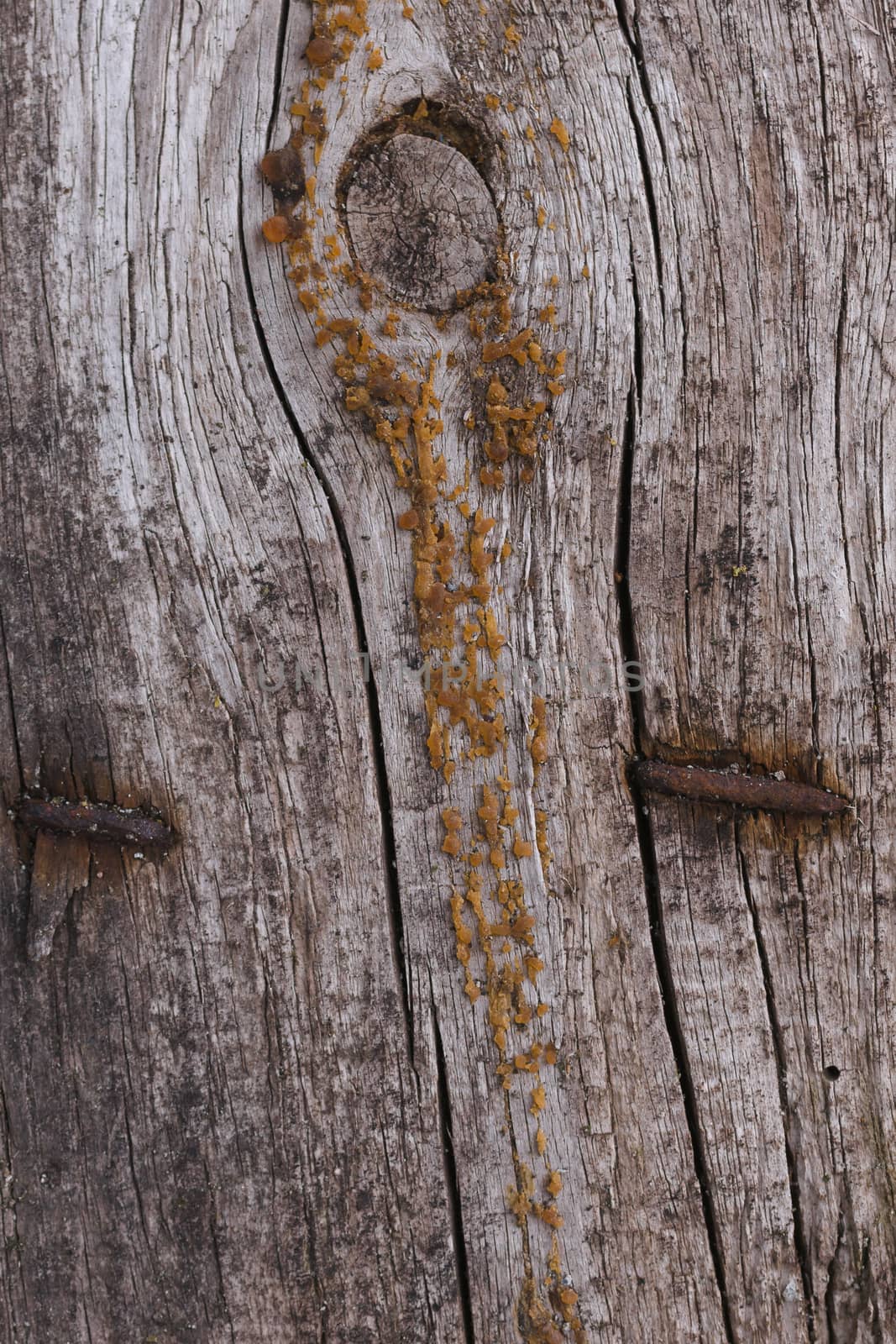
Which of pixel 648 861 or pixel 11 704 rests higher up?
pixel 11 704

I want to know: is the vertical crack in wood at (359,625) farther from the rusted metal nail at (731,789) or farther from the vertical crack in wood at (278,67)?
the rusted metal nail at (731,789)

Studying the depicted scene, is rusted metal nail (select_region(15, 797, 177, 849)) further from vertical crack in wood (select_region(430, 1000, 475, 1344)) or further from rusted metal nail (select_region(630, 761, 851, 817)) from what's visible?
rusted metal nail (select_region(630, 761, 851, 817))

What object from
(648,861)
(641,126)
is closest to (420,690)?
(648,861)

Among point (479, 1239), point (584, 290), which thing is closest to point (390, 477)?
point (584, 290)

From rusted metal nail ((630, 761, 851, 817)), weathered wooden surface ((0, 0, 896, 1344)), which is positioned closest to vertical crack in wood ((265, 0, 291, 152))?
weathered wooden surface ((0, 0, 896, 1344))

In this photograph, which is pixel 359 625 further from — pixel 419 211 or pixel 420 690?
pixel 419 211

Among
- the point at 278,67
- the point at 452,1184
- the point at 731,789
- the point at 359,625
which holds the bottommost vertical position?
the point at 452,1184

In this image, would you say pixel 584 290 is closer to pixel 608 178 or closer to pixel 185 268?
pixel 608 178

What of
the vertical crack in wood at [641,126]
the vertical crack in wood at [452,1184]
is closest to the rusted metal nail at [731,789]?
the vertical crack in wood at [452,1184]
